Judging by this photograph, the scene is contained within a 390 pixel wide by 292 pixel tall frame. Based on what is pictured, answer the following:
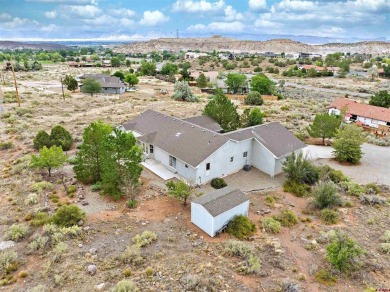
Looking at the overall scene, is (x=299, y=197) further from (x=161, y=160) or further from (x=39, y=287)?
(x=39, y=287)

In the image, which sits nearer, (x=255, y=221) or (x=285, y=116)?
(x=255, y=221)

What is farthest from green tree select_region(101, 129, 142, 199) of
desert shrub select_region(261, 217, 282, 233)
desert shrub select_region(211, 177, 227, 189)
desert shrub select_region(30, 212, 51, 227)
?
desert shrub select_region(261, 217, 282, 233)

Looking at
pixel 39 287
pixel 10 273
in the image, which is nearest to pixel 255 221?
pixel 39 287

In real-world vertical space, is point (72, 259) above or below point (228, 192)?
below

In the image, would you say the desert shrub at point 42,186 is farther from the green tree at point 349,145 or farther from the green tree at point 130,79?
the green tree at point 130,79

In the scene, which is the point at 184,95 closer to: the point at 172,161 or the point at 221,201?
the point at 172,161

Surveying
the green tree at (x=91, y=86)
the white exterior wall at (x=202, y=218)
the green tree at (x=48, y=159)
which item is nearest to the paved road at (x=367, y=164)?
the white exterior wall at (x=202, y=218)
